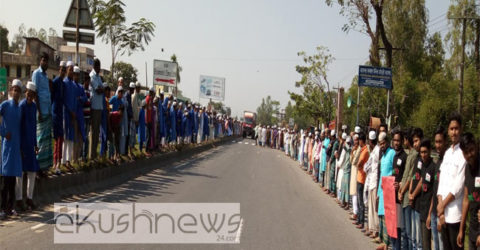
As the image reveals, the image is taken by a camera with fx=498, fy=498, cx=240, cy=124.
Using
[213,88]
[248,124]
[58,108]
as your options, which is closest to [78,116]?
[58,108]

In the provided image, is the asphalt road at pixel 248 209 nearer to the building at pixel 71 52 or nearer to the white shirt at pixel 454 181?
the white shirt at pixel 454 181

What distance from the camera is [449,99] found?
128 ft

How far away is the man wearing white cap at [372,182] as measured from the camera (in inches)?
338

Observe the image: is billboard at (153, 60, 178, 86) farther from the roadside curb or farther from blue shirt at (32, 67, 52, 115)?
blue shirt at (32, 67, 52, 115)

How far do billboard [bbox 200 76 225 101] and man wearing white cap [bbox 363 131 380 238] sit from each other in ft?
217

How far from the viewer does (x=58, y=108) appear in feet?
34.6

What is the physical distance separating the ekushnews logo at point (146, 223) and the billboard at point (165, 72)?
1852 inches

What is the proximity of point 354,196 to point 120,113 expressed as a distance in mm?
6829

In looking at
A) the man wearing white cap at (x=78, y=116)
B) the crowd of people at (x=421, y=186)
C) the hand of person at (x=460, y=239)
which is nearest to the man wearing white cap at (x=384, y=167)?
the crowd of people at (x=421, y=186)

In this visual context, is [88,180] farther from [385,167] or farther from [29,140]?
[385,167]

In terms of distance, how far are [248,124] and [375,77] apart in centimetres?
5188

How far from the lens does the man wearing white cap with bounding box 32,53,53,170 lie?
9.38 meters

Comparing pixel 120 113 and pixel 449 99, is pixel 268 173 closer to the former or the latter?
pixel 120 113

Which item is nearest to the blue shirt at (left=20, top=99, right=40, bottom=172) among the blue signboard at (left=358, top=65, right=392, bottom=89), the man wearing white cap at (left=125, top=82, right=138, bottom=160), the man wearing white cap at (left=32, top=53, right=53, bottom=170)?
the man wearing white cap at (left=32, top=53, right=53, bottom=170)
